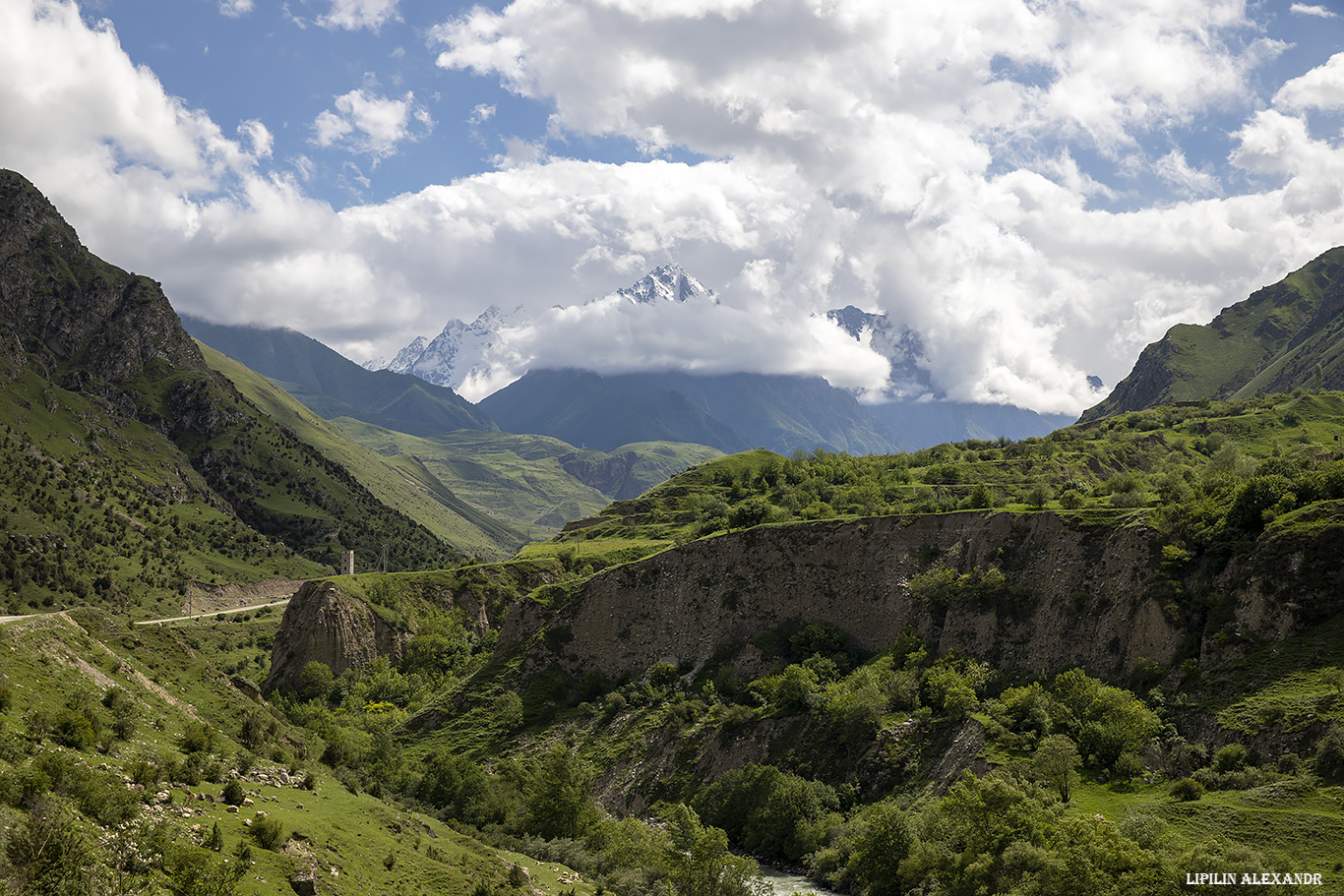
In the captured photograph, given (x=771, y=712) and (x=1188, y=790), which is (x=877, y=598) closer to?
(x=771, y=712)

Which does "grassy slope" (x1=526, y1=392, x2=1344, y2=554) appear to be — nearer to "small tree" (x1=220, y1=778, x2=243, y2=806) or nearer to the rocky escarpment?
the rocky escarpment

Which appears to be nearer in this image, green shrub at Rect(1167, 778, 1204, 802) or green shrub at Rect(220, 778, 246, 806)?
green shrub at Rect(220, 778, 246, 806)

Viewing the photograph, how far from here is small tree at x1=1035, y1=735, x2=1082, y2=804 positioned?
6781cm

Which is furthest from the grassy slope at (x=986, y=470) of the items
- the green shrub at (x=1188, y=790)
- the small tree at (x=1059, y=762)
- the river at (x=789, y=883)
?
the green shrub at (x=1188, y=790)

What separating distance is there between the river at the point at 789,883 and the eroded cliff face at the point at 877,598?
2893 centimetres

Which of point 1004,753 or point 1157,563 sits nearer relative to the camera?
point 1004,753

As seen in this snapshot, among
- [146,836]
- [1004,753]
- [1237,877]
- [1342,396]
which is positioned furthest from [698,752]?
[1342,396]

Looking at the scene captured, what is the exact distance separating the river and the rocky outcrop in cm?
8200

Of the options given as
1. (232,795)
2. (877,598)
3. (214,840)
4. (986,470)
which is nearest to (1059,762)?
(877,598)

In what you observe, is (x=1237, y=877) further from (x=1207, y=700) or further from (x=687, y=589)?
(x=687, y=589)

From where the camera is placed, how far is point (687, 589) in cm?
12050

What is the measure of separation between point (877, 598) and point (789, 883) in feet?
126

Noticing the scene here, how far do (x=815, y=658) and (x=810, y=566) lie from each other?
562 inches

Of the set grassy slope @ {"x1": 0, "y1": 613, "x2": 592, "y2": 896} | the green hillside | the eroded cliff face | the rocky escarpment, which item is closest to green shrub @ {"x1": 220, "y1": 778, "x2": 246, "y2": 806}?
grassy slope @ {"x1": 0, "y1": 613, "x2": 592, "y2": 896}
